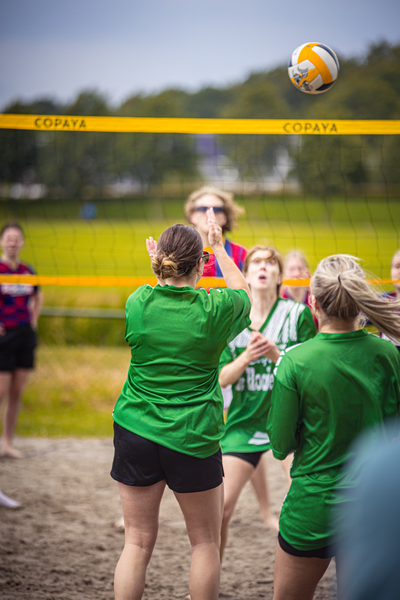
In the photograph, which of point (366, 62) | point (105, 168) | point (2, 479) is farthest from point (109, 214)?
point (2, 479)

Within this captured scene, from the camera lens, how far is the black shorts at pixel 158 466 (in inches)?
73.1

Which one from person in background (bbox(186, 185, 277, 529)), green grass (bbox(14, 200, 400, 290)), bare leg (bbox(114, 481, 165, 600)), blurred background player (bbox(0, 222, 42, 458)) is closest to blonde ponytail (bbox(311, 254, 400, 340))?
bare leg (bbox(114, 481, 165, 600))

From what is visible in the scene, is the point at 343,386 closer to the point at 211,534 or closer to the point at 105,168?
the point at 211,534

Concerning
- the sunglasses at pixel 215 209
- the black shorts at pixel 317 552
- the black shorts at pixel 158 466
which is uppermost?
the sunglasses at pixel 215 209

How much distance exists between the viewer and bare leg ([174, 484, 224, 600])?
195 cm

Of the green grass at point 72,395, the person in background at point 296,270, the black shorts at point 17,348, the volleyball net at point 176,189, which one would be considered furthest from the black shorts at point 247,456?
the volleyball net at point 176,189

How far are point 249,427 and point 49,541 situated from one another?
1532 mm

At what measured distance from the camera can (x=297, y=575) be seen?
67.6 inches

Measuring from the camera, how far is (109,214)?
48.6 metres

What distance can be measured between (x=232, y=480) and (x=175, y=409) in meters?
0.96

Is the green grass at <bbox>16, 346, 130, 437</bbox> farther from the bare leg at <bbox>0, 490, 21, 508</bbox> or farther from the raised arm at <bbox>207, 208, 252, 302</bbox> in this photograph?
the raised arm at <bbox>207, 208, 252, 302</bbox>

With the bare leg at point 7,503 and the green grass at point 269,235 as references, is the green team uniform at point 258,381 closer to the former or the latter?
the bare leg at point 7,503

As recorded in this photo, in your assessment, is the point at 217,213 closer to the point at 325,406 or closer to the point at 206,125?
the point at 206,125

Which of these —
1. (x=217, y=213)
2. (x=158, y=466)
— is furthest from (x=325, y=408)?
(x=217, y=213)
